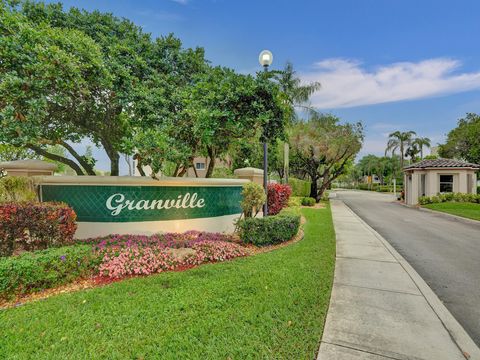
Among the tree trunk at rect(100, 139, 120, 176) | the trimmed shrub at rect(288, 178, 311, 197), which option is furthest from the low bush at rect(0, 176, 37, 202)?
the trimmed shrub at rect(288, 178, 311, 197)

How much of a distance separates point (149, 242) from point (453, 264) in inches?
321

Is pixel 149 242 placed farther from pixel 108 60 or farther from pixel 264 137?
pixel 108 60

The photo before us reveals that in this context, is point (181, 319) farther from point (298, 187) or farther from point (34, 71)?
point (298, 187)

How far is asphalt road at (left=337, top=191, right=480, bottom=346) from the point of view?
457 centimetres

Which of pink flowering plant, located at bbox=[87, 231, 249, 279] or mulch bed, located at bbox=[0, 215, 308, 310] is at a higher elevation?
pink flowering plant, located at bbox=[87, 231, 249, 279]

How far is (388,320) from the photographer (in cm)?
392

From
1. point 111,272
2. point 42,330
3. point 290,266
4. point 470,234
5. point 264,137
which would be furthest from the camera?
point 470,234

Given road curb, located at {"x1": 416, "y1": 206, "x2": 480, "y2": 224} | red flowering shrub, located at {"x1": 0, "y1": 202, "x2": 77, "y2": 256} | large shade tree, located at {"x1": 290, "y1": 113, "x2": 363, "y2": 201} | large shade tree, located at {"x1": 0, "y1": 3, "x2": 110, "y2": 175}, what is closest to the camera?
red flowering shrub, located at {"x1": 0, "y1": 202, "x2": 77, "y2": 256}

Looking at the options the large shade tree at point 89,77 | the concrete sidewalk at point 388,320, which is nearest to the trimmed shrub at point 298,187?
the large shade tree at point 89,77

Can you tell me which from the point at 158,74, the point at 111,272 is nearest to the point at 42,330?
the point at 111,272

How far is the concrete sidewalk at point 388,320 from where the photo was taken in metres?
3.20

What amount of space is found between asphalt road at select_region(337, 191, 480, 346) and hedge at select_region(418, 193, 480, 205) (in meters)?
10.4

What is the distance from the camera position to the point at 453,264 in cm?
689

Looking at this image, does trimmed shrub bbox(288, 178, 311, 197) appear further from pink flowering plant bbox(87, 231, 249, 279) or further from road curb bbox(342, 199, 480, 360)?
road curb bbox(342, 199, 480, 360)
